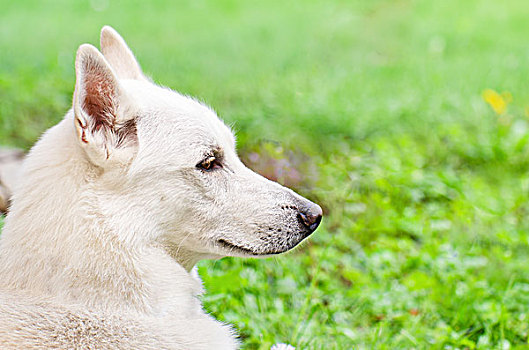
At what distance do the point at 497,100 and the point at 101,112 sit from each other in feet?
16.5

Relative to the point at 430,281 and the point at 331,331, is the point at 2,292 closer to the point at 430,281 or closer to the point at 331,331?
the point at 331,331

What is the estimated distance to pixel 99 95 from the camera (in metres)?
2.29

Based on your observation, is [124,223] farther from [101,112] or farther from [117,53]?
[117,53]

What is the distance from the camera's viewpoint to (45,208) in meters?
2.31

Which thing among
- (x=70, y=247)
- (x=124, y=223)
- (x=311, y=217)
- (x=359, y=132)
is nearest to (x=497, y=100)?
(x=359, y=132)

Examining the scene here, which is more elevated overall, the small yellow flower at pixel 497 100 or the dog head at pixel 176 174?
the dog head at pixel 176 174

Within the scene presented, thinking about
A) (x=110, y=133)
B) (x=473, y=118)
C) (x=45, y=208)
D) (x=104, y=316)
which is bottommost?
(x=473, y=118)

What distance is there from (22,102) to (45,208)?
349cm

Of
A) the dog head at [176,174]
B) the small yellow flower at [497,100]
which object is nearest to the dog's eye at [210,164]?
the dog head at [176,174]

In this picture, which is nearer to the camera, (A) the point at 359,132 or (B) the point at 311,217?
(B) the point at 311,217

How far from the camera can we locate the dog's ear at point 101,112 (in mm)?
2209

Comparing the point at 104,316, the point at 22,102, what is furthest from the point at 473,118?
the point at 104,316

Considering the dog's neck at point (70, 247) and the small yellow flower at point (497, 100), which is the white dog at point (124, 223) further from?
the small yellow flower at point (497, 100)

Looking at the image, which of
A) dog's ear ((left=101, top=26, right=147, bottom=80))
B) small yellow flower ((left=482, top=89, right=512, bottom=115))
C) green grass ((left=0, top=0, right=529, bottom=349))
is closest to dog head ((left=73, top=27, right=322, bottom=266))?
dog's ear ((left=101, top=26, right=147, bottom=80))
